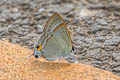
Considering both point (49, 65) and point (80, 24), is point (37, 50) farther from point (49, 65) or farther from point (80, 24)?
point (80, 24)

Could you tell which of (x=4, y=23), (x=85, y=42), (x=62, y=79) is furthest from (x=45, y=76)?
(x=4, y=23)

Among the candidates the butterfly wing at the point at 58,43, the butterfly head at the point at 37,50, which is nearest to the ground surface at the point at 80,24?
the butterfly wing at the point at 58,43

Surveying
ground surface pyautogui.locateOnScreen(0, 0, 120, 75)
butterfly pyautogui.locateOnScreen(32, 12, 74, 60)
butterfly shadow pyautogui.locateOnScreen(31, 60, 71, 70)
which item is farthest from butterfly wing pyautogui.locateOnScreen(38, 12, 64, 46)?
ground surface pyautogui.locateOnScreen(0, 0, 120, 75)

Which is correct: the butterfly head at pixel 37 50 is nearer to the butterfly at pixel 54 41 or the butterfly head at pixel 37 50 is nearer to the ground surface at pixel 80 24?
the butterfly at pixel 54 41

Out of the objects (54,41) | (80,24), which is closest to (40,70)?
(54,41)

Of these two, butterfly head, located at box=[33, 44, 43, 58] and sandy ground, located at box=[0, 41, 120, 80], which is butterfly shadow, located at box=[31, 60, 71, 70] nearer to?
sandy ground, located at box=[0, 41, 120, 80]

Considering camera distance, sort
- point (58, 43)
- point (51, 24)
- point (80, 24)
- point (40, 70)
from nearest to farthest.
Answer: point (40, 70) < point (51, 24) < point (58, 43) < point (80, 24)
